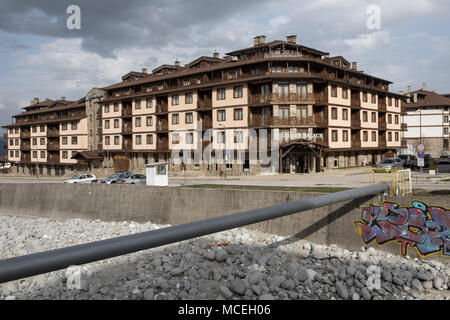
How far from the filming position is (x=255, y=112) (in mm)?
49844

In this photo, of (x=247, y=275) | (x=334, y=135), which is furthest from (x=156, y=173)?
(x=334, y=135)

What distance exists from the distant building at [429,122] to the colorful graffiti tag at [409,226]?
240ft

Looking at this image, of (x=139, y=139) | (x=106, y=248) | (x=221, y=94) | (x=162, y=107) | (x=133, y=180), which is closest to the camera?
(x=106, y=248)

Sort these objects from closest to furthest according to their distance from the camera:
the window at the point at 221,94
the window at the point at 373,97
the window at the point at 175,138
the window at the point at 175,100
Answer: the window at the point at 221,94 < the window at the point at 175,100 < the window at the point at 175,138 < the window at the point at 373,97

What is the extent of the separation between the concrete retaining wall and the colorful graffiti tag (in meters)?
0.28

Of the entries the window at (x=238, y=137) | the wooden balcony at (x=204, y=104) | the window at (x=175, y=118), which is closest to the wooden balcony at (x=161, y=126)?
the window at (x=175, y=118)

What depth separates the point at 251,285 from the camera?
46.1 ft

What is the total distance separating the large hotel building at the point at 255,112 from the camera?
47.7m

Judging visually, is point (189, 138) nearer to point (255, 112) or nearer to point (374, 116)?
point (255, 112)

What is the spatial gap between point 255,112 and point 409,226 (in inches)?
1402

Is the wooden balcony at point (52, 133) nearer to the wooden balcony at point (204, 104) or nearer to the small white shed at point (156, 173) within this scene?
the wooden balcony at point (204, 104)

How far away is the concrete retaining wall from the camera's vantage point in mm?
17938

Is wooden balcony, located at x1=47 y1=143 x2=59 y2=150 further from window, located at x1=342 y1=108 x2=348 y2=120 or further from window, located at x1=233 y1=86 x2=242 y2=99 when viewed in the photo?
window, located at x1=342 y1=108 x2=348 y2=120

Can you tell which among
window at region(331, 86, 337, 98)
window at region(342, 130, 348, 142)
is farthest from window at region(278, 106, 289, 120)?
window at region(342, 130, 348, 142)
